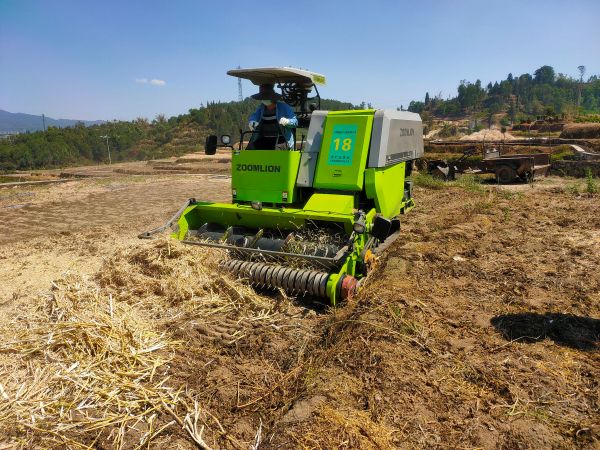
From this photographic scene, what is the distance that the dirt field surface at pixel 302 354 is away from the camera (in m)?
2.78

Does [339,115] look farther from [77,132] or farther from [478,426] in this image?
[77,132]

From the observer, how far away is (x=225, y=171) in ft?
77.9

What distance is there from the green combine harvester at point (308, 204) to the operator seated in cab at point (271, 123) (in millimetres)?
212

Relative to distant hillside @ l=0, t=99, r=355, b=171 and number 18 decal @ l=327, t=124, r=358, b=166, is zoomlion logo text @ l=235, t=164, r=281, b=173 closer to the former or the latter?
number 18 decal @ l=327, t=124, r=358, b=166

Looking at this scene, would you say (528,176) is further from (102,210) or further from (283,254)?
(102,210)

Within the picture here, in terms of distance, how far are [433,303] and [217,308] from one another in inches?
92.7

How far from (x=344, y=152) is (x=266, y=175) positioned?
44.3 inches

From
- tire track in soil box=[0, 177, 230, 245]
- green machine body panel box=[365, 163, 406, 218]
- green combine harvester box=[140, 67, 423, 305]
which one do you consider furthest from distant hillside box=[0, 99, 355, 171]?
green combine harvester box=[140, 67, 423, 305]


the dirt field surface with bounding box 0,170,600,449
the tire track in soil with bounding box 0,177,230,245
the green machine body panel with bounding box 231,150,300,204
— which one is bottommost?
the dirt field surface with bounding box 0,170,600,449

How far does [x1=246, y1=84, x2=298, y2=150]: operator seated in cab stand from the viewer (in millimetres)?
6250

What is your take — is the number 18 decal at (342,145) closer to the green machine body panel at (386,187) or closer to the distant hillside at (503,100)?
the green machine body panel at (386,187)

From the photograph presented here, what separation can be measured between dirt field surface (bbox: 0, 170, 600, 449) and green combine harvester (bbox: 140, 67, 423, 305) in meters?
0.35

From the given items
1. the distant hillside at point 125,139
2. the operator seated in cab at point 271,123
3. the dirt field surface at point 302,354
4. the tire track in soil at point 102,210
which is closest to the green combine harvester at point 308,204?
the operator seated in cab at point 271,123

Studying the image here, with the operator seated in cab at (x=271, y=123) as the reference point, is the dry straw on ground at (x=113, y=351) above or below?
below
